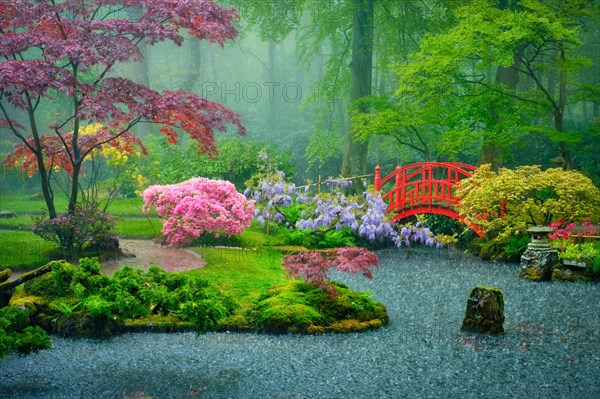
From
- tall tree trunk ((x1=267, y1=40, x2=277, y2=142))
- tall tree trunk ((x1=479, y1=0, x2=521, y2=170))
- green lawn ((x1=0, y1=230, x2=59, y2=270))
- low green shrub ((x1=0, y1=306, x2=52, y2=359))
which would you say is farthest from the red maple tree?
tall tree trunk ((x1=267, y1=40, x2=277, y2=142))

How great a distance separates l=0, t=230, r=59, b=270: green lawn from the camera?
11.4m

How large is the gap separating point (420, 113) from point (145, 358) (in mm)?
10944

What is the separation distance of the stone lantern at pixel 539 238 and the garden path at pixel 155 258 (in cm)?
560

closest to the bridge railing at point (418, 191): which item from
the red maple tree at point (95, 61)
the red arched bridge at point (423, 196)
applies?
the red arched bridge at point (423, 196)

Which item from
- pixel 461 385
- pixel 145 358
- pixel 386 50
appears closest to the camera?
pixel 461 385

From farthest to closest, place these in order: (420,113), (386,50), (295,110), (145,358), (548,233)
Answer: (295,110) < (386,50) < (420,113) < (548,233) < (145,358)

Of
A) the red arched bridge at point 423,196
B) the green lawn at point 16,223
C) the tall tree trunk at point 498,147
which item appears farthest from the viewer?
the tall tree trunk at point 498,147

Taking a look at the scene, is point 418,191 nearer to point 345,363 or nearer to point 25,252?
point 25,252

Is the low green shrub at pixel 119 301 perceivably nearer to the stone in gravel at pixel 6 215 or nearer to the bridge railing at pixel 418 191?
the bridge railing at pixel 418 191

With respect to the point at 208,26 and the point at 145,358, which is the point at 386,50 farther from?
the point at 145,358

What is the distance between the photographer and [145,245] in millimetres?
13617

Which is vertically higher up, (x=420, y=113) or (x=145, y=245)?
(x=420, y=113)

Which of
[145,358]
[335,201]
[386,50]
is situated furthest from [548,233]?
[386,50]

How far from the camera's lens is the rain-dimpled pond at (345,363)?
6.39 m
